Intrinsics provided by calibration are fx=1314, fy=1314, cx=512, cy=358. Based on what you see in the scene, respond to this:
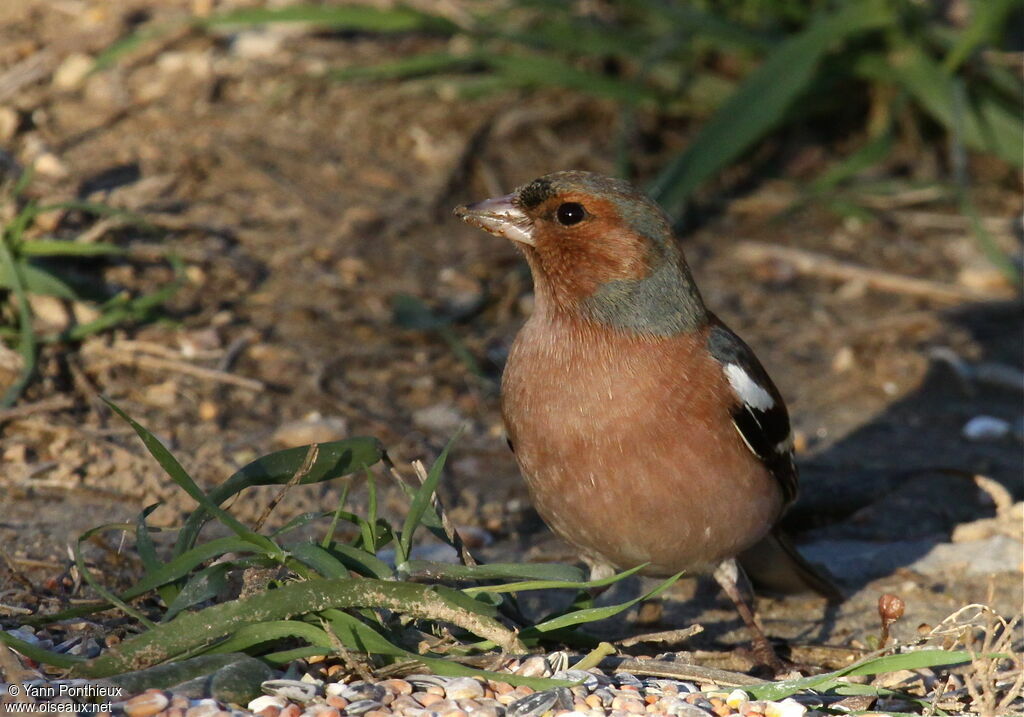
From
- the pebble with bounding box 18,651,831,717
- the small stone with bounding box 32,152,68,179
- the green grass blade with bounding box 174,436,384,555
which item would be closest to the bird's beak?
the green grass blade with bounding box 174,436,384,555

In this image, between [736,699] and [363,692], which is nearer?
[363,692]

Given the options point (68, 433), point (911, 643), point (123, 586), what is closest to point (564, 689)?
point (911, 643)

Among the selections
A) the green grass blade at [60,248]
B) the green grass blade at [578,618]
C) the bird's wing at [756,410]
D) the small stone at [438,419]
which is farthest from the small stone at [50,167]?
the green grass blade at [578,618]

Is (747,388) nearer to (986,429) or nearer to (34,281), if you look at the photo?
(986,429)

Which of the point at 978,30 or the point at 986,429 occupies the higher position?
the point at 978,30

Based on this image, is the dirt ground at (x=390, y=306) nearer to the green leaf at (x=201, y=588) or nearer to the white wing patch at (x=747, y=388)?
the green leaf at (x=201, y=588)

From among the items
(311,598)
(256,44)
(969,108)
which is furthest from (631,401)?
(256,44)

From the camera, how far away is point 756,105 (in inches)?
243

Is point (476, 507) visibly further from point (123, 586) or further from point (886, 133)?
point (886, 133)

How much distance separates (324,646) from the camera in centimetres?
278

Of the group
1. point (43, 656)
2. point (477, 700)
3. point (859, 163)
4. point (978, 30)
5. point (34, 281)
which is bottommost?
point (477, 700)

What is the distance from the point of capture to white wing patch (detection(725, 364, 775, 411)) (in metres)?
3.69

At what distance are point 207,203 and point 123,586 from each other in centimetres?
267

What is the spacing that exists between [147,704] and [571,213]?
1858 mm
